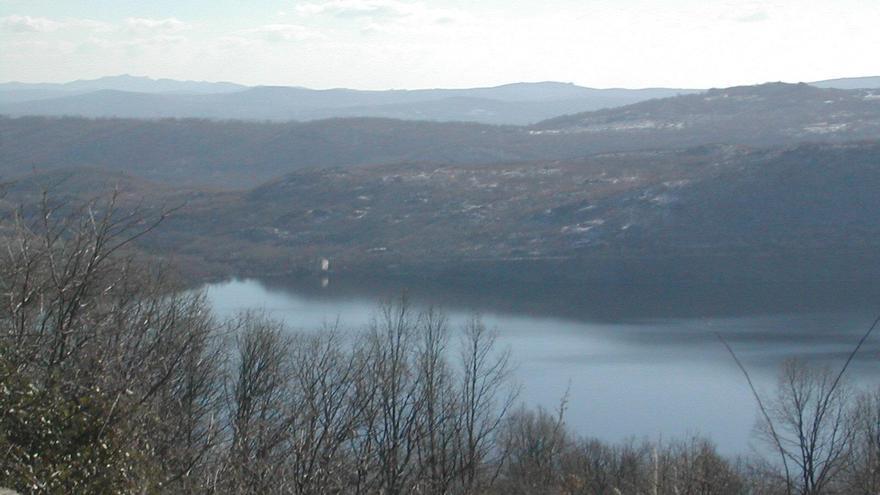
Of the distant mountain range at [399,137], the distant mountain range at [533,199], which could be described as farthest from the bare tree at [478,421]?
the distant mountain range at [399,137]

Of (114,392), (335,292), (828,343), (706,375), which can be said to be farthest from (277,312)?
(114,392)

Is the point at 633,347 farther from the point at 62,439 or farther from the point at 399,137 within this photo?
the point at 399,137

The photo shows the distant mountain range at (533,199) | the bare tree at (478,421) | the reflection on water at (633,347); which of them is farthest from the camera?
the distant mountain range at (533,199)

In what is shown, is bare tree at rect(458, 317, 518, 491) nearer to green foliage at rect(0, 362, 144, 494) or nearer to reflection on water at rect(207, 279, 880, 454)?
reflection on water at rect(207, 279, 880, 454)

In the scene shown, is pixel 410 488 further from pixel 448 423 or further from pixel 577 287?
pixel 577 287

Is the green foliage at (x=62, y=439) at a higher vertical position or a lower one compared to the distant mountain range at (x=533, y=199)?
higher

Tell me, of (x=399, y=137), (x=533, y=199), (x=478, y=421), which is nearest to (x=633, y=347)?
(x=478, y=421)

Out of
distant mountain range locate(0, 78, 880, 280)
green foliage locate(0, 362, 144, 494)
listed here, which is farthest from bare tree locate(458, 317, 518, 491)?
distant mountain range locate(0, 78, 880, 280)

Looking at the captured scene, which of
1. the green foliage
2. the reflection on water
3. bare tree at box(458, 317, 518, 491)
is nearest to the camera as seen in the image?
the green foliage

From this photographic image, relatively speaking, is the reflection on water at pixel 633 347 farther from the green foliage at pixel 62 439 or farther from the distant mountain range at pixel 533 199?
the green foliage at pixel 62 439
